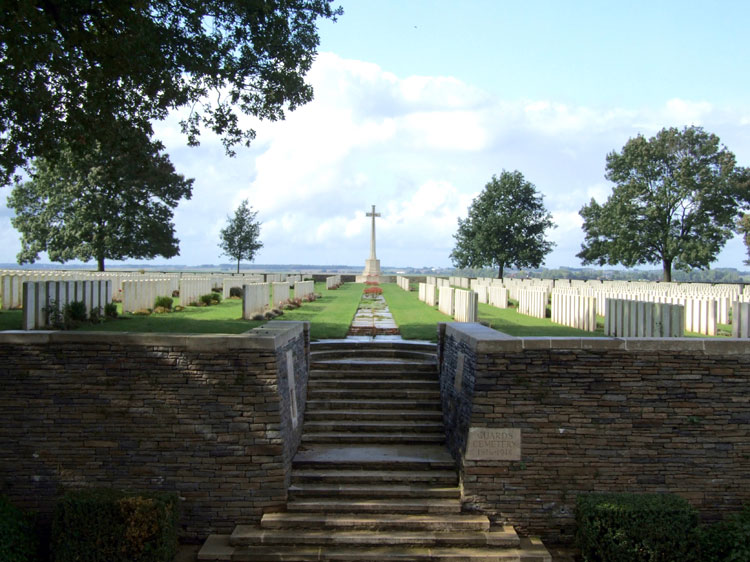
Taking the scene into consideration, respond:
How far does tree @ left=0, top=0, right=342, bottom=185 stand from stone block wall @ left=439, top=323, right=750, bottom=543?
6825 mm

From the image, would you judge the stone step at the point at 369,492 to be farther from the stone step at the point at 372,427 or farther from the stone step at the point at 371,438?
the stone step at the point at 372,427

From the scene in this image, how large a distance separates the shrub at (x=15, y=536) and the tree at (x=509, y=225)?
37609 millimetres

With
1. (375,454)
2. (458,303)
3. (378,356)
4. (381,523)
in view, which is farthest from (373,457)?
(458,303)

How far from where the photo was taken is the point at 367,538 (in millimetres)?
6820

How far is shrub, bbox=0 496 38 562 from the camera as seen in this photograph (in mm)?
6301

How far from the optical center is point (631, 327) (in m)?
12.3

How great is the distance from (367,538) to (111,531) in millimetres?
2711

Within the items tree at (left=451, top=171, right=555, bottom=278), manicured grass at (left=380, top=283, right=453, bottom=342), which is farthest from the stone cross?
manicured grass at (left=380, top=283, right=453, bottom=342)

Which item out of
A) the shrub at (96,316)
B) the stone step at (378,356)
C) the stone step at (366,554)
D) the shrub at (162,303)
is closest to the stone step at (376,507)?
the stone step at (366,554)

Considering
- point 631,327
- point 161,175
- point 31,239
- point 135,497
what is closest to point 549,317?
point 631,327

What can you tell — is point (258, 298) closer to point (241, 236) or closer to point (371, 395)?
point (371, 395)

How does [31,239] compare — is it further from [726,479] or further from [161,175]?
[726,479]

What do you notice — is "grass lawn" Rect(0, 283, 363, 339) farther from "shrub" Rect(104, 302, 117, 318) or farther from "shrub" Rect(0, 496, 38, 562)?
"shrub" Rect(0, 496, 38, 562)

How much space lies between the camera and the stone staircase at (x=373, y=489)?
22.1ft
